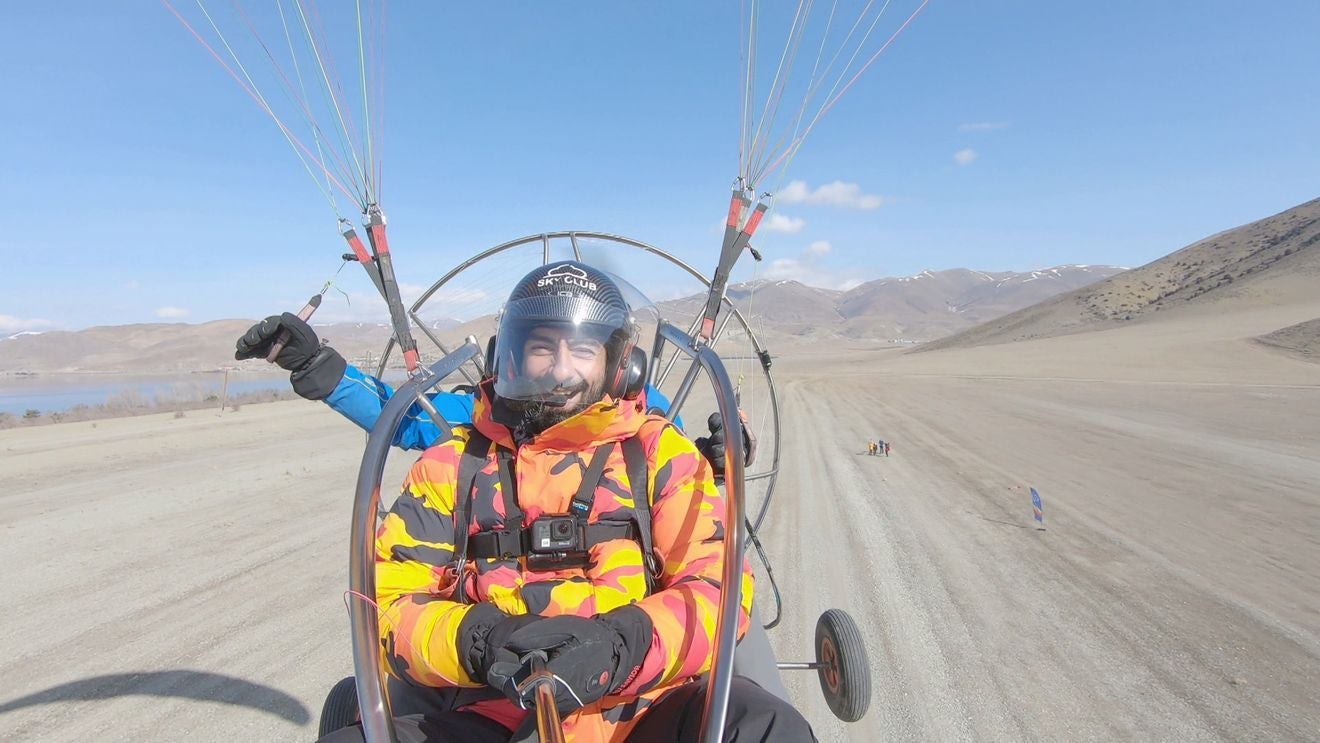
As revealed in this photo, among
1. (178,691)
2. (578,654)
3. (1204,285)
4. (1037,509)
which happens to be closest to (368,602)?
(578,654)

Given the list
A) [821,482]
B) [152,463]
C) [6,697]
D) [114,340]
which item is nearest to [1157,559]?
[821,482]

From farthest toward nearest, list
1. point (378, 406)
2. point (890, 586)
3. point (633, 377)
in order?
point (890, 586) → point (378, 406) → point (633, 377)

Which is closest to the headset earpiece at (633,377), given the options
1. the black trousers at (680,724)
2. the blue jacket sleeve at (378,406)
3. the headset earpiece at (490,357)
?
the headset earpiece at (490,357)

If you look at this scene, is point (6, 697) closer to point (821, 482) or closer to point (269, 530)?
point (269, 530)

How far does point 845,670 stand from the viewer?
2.76 meters

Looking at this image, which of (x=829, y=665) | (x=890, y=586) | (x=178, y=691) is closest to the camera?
(x=829, y=665)

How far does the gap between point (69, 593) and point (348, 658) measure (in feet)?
9.20

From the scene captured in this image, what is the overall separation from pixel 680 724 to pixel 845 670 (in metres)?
1.07

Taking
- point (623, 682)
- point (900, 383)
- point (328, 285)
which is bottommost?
point (900, 383)

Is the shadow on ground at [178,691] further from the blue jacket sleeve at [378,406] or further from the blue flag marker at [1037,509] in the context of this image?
the blue flag marker at [1037,509]

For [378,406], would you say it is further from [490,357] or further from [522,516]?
[522,516]

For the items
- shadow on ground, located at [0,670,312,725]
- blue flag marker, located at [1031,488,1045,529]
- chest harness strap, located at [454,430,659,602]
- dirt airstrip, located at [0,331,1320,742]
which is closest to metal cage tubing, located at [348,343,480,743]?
chest harness strap, located at [454,430,659,602]

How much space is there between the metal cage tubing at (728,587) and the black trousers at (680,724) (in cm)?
15

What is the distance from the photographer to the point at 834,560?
251 inches
